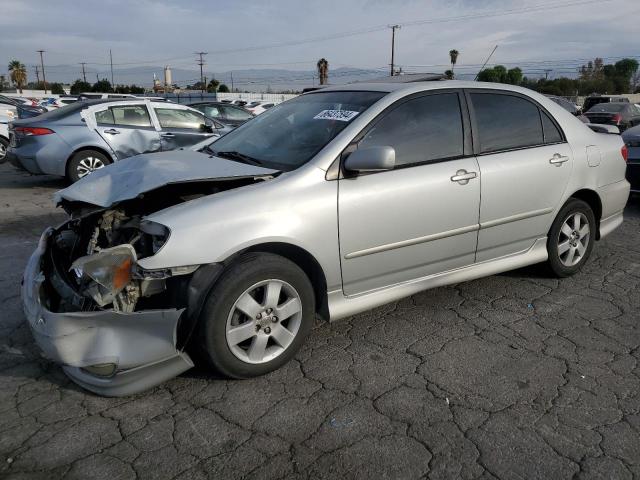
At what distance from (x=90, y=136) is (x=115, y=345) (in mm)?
6741

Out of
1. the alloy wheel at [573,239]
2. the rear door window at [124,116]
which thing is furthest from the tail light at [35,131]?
the alloy wheel at [573,239]

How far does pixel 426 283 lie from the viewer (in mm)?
3646

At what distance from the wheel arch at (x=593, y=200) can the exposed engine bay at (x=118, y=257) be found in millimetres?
2871

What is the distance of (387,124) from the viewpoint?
3.45 m

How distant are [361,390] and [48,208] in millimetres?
6215

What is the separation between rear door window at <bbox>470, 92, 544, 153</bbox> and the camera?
3889 millimetres

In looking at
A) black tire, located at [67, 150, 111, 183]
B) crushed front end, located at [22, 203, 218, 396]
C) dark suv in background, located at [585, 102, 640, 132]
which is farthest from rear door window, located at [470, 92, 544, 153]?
dark suv in background, located at [585, 102, 640, 132]

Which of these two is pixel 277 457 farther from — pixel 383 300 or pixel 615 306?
pixel 615 306

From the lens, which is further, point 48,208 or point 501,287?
point 48,208

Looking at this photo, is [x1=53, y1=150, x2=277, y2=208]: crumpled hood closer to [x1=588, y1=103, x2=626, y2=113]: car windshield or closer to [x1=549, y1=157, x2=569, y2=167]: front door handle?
[x1=549, y1=157, x2=569, y2=167]: front door handle

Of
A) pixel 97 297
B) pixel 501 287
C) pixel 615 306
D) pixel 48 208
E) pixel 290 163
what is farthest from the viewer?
pixel 48 208

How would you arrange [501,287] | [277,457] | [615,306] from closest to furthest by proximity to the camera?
[277,457], [615,306], [501,287]

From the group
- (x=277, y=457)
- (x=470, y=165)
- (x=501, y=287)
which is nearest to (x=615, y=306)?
(x=501, y=287)

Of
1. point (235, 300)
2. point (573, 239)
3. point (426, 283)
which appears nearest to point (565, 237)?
point (573, 239)
